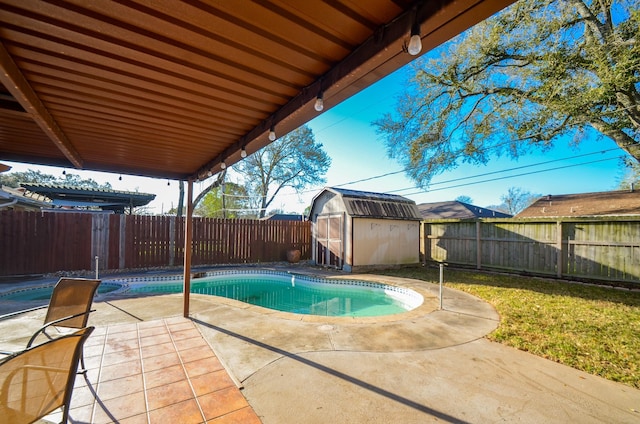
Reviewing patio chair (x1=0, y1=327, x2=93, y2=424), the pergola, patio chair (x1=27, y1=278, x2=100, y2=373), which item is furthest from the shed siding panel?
patio chair (x1=0, y1=327, x2=93, y2=424)

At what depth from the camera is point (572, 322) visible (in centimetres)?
423

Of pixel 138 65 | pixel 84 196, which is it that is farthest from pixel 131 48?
pixel 84 196

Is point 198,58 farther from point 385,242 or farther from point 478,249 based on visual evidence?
point 478,249

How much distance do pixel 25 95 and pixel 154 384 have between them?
256cm

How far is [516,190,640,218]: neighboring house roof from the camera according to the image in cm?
1080

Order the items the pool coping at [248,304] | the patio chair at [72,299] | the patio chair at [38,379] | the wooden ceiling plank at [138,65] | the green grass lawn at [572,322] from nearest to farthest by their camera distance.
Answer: the patio chair at [38,379]
the wooden ceiling plank at [138,65]
the patio chair at [72,299]
the green grass lawn at [572,322]
the pool coping at [248,304]

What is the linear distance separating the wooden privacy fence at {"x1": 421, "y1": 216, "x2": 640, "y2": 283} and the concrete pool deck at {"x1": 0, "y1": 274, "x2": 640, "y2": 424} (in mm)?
5296

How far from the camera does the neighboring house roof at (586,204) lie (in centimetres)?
1080

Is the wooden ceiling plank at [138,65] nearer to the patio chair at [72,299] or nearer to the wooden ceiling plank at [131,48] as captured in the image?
the wooden ceiling plank at [131,48]

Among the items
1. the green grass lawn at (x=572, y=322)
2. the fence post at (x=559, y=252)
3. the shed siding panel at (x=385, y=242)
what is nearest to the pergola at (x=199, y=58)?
the green grass lawn at (x=572, y=322)

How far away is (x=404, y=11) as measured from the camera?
1424 mm

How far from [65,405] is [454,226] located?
10839 mm

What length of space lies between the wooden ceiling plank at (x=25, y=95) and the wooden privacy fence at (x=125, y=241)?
661cm

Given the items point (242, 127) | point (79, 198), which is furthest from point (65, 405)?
point (79, 198)
